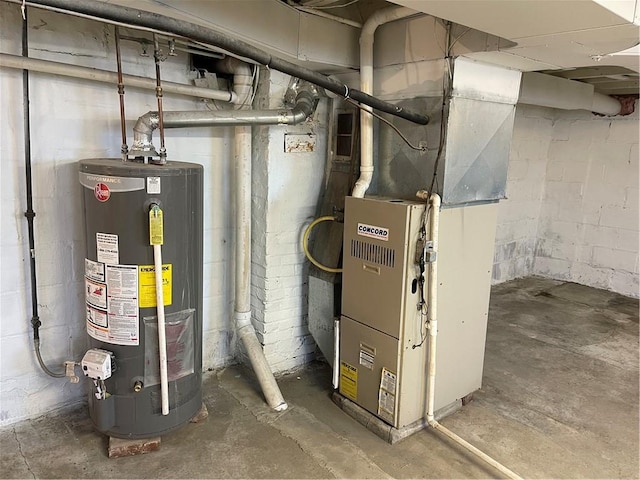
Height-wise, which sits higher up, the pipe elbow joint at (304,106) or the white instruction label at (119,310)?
the pipe elbow joint at (304,106)

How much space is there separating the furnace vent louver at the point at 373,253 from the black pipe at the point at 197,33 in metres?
0.60

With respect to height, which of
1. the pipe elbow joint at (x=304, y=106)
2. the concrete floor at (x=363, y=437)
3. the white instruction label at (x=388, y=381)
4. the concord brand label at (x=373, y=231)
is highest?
the pipe elbow joint at (x=304, y=106)

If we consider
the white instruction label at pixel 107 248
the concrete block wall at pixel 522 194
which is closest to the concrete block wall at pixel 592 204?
the concrete block wall at pixel 522 194

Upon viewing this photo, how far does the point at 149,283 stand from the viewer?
76.2 inches

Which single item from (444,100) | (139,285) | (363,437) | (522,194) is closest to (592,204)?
(522,194)

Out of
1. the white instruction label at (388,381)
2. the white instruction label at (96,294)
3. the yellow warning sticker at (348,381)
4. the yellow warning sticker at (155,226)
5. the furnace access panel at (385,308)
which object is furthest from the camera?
the yellow warning sticker at (348,381)

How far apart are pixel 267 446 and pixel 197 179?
1.22 metres

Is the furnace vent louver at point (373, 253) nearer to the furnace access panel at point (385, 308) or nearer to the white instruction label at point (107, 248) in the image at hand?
the furnace access panel at point (385, 308)

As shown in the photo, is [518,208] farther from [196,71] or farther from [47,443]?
[47,443]

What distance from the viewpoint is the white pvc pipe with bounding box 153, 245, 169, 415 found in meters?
1.90

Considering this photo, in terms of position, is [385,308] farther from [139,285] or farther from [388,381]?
[139,285]

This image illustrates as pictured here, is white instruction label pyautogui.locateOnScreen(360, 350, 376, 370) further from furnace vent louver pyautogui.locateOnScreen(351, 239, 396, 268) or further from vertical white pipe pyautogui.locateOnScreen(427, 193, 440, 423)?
furnace vent louver pyautogui.locateOnScreen(351, 239, 396, 268)

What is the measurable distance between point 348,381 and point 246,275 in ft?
2.57

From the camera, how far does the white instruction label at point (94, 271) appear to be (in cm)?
193
